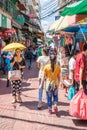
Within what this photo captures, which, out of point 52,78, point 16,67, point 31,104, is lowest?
point 31,104

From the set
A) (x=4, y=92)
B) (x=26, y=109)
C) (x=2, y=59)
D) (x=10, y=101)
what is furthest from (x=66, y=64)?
(x=2, y=59)

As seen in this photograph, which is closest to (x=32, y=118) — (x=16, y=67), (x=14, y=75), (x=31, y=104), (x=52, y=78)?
(x=52, y=78)

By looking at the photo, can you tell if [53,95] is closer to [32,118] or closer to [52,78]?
[52,78]

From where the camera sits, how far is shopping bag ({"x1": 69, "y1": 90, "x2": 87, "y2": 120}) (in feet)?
29.4

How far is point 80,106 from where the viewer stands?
901 cm

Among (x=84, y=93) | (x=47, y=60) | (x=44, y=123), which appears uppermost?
(x=47, y=60)

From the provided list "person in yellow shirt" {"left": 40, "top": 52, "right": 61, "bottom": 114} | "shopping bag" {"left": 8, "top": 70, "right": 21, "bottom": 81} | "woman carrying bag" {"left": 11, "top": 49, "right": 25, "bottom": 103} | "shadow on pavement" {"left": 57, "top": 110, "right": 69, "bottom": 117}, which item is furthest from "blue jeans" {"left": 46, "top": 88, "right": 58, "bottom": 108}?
"woman carrying bag" {"left": 11, "top": 49, "right": 25, "bottom": 103}

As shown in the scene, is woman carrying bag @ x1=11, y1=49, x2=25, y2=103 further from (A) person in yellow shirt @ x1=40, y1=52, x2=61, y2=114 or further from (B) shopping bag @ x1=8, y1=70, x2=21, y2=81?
(A) person in yellow shirt @ x1=40, y1=52, x2=61, y2=114

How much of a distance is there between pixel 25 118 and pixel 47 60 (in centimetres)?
205

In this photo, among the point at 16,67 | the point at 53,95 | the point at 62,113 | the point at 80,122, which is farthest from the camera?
the point at 16,67

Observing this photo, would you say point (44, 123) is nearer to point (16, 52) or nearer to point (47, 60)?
point (47, 60)

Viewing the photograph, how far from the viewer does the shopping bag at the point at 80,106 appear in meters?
8.95

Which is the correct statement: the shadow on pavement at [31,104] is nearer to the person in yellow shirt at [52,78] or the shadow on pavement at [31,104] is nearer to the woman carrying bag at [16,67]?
the woman carrying bag at [16,67]

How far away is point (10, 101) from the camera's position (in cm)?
1220
